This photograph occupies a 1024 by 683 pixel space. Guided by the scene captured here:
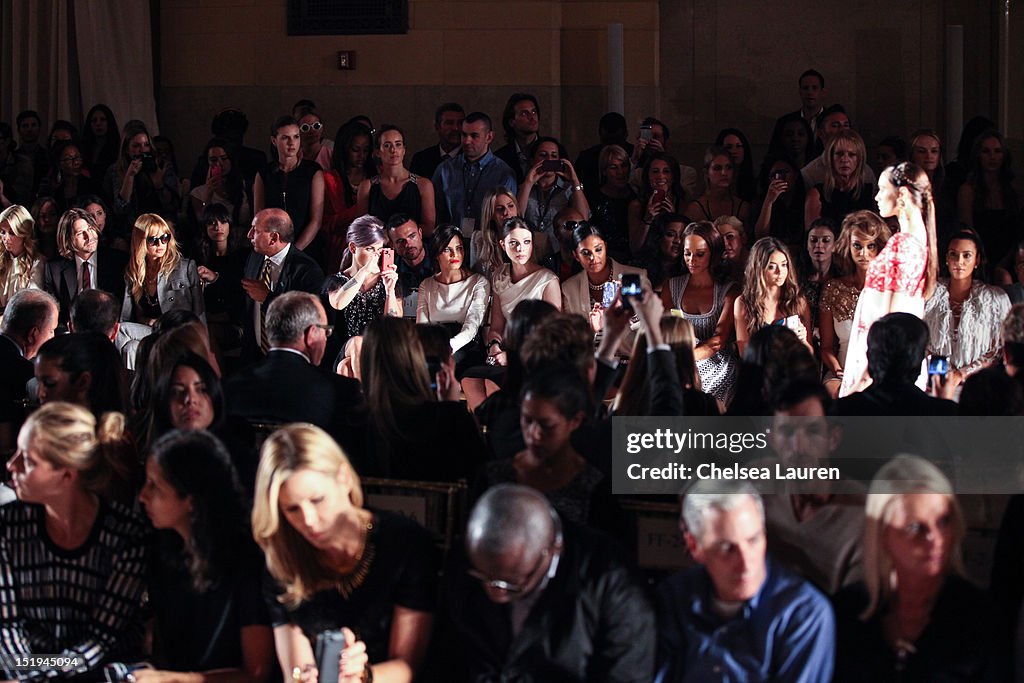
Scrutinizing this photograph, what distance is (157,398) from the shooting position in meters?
4.06

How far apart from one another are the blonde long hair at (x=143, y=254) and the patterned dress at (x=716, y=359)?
96.4 inches

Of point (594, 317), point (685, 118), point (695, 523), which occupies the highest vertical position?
point (685, 118)

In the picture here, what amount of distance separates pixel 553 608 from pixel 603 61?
23.2ft

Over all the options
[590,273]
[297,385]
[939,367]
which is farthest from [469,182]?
[939,367]

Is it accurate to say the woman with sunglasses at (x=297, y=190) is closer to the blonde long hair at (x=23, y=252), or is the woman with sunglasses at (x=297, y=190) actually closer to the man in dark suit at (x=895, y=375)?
the blonde long hair at (x=23, y=252)

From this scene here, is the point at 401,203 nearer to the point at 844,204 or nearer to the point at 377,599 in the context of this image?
the point at 844,204

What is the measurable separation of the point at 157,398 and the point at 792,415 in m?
1.81

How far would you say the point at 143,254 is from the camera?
22.4 ft

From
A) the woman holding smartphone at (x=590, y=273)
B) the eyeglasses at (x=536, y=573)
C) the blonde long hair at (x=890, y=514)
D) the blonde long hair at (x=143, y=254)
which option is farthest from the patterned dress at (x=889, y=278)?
the blonde long hair at (x=143, y=254)

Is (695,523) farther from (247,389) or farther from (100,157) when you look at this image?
(100,157)

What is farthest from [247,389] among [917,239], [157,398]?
[917,239]

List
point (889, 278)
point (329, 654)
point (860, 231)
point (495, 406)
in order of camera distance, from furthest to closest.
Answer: point (860, 231), point (889, 278), point (495, 406), point (329, 654)

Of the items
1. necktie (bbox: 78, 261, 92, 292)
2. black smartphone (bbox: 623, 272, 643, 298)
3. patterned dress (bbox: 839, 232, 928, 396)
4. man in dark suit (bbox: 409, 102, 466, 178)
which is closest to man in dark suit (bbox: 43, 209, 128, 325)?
necktie (bbox: 78, 261, 92, 292)

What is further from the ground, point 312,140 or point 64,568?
point 312,140
